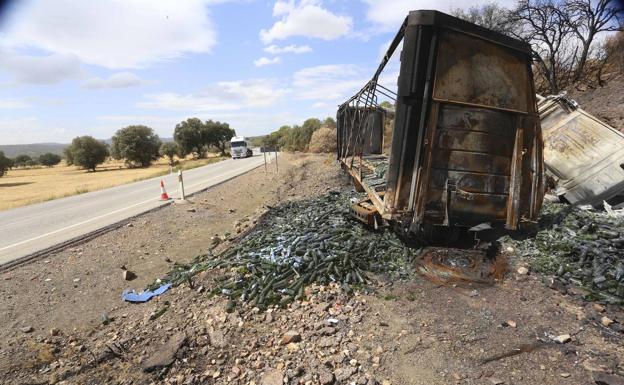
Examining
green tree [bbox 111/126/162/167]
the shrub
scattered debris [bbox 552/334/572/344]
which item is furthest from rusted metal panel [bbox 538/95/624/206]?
green tree [bbox 111/126/162/167]

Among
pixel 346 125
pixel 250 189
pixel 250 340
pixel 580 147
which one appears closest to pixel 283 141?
Answer: pixel 250 189

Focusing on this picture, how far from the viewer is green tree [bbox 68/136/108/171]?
2498 inches

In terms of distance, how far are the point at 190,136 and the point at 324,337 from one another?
7091 centimetres

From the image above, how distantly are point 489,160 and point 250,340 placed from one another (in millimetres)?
3880

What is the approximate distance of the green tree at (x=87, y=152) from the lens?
63.4 m

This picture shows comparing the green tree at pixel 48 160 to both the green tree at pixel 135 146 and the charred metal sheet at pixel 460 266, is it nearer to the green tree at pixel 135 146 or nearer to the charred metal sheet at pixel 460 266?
the green tree at pixel 135 146

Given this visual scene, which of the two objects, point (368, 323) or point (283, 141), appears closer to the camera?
point (368, 323)

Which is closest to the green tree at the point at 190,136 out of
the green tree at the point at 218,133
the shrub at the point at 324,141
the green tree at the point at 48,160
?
the green tree at the point at 218,133

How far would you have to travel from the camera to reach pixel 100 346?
448cm

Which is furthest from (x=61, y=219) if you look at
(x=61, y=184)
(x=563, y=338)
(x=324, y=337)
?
(x=61, y=184)

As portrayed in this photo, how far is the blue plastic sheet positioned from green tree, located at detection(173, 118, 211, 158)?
222ft

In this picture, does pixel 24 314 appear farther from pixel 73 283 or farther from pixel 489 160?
pixel 489 160

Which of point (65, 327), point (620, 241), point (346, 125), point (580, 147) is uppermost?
point (346, 125)

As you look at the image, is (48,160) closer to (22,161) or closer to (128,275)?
(22,161)
